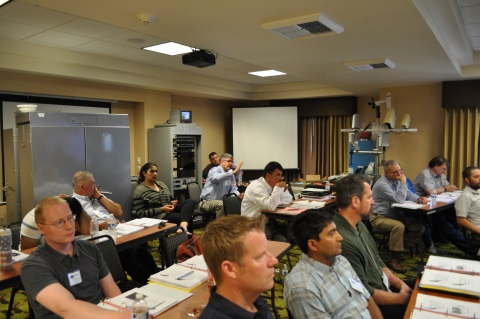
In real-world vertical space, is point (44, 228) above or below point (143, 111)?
below

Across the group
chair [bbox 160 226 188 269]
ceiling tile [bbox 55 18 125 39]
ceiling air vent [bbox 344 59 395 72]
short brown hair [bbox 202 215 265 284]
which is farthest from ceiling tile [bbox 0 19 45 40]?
short brown hair [bbox 202 215 265 284]

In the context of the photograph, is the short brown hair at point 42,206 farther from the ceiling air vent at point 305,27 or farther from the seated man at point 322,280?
the ceiling air vent at point 305,27

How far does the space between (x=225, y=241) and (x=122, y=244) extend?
217 centimetres

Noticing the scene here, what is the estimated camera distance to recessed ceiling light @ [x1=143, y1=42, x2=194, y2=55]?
509cm

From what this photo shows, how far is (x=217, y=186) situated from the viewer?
6.52 meters

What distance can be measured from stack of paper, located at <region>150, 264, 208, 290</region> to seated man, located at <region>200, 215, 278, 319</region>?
3.11ft

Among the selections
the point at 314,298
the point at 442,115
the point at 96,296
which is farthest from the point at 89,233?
the point at 442,115

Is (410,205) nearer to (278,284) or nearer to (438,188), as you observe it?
(438,188)

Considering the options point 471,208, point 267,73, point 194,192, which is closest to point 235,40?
point 471,208

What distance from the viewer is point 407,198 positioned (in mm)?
5207

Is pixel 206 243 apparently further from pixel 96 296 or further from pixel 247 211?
pixel 247 211

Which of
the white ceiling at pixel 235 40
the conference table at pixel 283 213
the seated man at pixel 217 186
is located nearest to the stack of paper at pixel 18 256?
A: the white ceiling at pixel 235 40

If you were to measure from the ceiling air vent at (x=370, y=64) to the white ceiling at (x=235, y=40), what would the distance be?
12 centimetres

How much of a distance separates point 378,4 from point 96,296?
2.83 m
